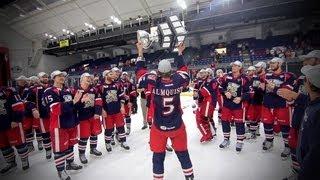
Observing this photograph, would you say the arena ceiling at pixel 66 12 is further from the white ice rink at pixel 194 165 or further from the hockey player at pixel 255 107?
the white ice rink at pixel 194 165

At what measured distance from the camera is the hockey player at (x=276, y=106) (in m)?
4.86

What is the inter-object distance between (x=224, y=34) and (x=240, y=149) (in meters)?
20.6

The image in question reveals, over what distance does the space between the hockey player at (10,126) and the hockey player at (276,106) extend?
5.15 meters

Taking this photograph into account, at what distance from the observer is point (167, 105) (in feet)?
12.1

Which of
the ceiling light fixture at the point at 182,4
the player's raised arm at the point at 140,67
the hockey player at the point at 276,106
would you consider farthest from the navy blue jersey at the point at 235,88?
the ceiling light fixture at the point at 182,4

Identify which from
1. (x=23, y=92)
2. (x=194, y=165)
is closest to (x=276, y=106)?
(x=194, y=165)

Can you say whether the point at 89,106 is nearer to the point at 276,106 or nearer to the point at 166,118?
the point at 166,118

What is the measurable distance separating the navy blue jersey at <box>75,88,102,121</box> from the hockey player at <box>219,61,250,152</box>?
9.23 ft

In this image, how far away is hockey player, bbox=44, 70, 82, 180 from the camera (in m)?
4.22

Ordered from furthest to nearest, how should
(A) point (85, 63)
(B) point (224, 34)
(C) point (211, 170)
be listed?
(A) point (85, 63), (B) point (224, 34), (C) point (211, 170)

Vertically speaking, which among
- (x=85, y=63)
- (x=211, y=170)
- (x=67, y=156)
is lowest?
(x=211, y=170)

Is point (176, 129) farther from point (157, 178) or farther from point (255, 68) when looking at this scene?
point (255, 68)

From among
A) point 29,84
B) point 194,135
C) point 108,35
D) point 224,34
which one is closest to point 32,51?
point 108,35

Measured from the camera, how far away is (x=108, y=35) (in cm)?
2178
